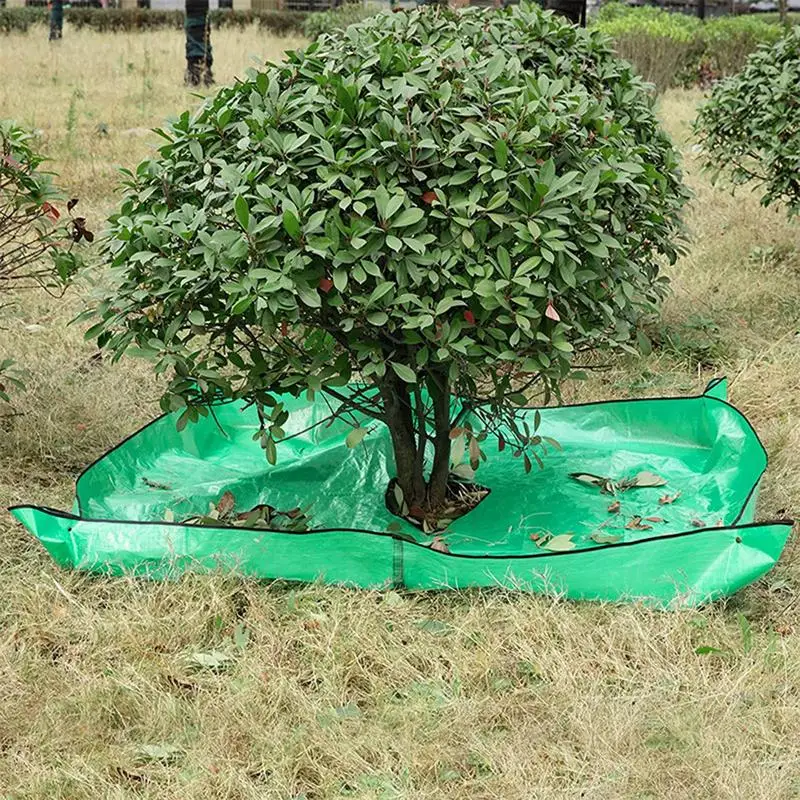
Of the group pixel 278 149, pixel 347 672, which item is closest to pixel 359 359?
pixel 278 149

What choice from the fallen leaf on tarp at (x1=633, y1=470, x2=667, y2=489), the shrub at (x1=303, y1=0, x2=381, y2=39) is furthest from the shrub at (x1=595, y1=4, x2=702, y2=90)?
the fallen leaf on tarp at (x1=633, y1=470, x2=667, y2=489)

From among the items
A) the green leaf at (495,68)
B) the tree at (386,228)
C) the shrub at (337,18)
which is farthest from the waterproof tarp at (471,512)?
the shrub at (337,18)

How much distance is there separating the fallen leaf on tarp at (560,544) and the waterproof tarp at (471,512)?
0.04m

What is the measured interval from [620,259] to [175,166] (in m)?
1.32

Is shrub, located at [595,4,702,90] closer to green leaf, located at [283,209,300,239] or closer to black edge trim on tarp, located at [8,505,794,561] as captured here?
black edge trim on tarp, located at [8,505,794,561]

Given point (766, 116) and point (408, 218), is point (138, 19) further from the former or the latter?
point (408, 218)

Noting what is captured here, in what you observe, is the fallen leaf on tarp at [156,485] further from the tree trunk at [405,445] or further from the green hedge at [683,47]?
the green hedge at [683,47]

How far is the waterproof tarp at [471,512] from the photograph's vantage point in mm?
3322

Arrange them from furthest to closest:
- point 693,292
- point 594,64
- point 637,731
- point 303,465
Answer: point 693,292 → point 594,64 → point 303,465 → point 637,731

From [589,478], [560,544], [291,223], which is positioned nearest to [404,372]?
[291,223]

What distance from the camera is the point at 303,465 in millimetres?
4176

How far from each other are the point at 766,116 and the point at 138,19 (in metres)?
18.9

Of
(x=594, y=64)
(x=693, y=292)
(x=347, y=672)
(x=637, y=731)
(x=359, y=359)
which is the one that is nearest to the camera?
(x=637, y=731)

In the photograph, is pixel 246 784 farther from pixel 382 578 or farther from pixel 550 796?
pixel 382 578
